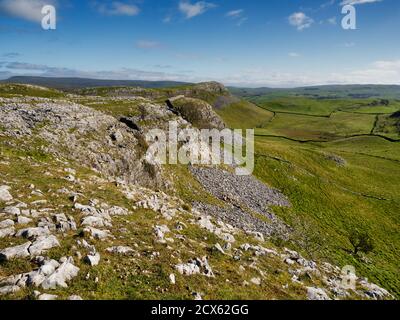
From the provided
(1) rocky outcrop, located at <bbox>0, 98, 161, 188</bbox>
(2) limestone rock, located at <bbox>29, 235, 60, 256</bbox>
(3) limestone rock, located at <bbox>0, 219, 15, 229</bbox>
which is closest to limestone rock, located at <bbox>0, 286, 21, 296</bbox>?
(2) limestone rock, located at <bbox>29, 235, 60, 256</bbox>

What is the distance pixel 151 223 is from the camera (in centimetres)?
2025

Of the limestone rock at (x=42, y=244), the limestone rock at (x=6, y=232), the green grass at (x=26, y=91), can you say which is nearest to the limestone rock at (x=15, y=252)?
the limestone rock at (x=42, y=244)

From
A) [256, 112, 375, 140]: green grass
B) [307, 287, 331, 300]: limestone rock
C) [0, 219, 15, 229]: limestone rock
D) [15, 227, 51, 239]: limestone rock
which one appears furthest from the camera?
[256, 112, 375, 140]: green grass

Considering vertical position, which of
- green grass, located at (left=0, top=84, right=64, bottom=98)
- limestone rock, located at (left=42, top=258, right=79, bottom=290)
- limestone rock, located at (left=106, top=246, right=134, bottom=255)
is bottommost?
limestone rock, located at (left=106, top=246, right=134, bottom=255)

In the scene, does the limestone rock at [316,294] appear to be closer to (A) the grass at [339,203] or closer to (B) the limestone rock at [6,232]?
(B) the limestone rock at [6,232]

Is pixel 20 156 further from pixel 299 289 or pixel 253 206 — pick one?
pixel 253 206

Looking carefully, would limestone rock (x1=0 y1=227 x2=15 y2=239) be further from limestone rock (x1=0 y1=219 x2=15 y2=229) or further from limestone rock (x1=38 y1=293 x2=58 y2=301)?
limestone rock (x1=38 y1=293 x2=58 y2=301)

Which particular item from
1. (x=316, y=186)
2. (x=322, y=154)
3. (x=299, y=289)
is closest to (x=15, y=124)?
(x=299, y=289)

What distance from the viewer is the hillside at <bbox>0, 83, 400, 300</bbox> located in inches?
539

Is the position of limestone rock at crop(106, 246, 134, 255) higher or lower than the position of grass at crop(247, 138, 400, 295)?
higher

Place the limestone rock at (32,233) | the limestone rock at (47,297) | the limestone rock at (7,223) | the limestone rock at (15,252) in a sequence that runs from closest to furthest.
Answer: the limestone rock at (47,297) < the limestone rock at (15,252) < the limestone rock at (32,233) < the limestone rock at (7,223)

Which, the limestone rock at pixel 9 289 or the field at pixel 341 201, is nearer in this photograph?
the limestone rock at pixel 9 289

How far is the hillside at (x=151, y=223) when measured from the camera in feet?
45.0

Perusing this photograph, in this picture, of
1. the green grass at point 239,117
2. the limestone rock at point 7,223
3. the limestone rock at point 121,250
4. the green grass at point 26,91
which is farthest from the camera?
the green grass at point 239,117
